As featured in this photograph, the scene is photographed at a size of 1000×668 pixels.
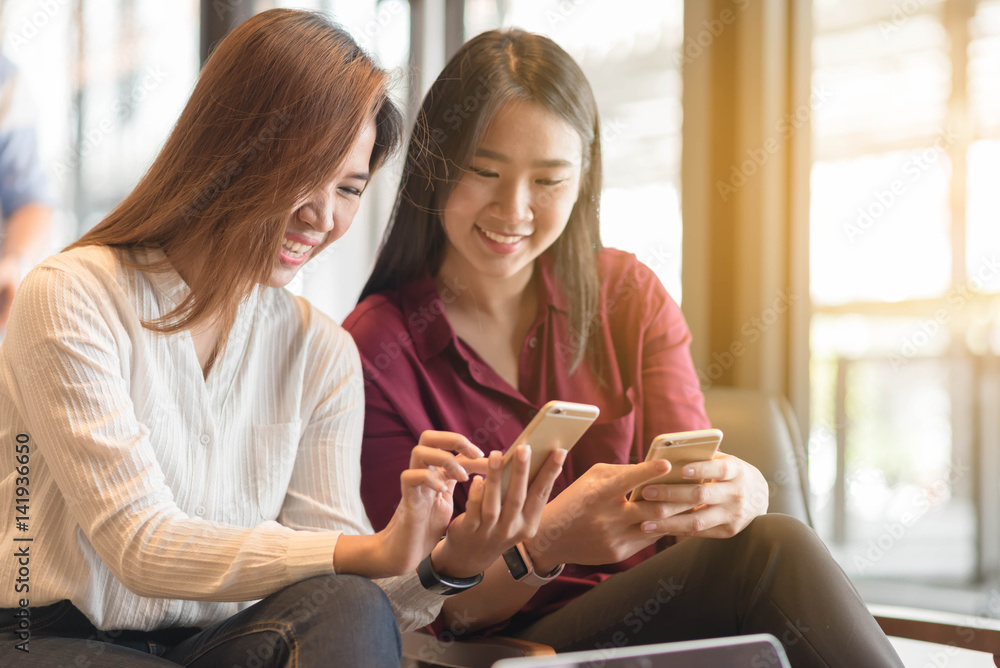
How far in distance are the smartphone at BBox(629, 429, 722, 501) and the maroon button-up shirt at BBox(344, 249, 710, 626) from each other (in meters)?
0.35

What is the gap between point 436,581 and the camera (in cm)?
103

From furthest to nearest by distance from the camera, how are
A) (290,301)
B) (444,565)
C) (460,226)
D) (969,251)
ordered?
(969,251), (460,226), (290,301), (444,565)

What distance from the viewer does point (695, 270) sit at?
2.29 m

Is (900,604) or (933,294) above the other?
(933,294)

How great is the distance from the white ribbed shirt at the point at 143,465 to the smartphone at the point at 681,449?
33 cm

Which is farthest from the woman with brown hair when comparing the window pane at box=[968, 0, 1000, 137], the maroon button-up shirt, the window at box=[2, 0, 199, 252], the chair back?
the window pane at box=[968, 0, 1000, 137]

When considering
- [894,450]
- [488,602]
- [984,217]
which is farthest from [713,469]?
[984,217]

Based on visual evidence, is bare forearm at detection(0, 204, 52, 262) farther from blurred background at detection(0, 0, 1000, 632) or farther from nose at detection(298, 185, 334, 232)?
nose at detection(298, 185, 334, 232)

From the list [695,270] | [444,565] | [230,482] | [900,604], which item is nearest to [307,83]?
[230,482]

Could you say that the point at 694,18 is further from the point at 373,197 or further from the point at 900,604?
the point at 900,604

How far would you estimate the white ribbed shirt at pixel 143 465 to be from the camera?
2.95ft

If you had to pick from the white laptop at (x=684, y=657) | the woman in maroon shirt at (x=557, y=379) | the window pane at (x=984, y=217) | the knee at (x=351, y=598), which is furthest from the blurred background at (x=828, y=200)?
the white laptop at (x=684, y=657)

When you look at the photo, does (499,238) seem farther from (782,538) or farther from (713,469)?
(782,538)

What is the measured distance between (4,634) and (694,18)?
2121 mm
